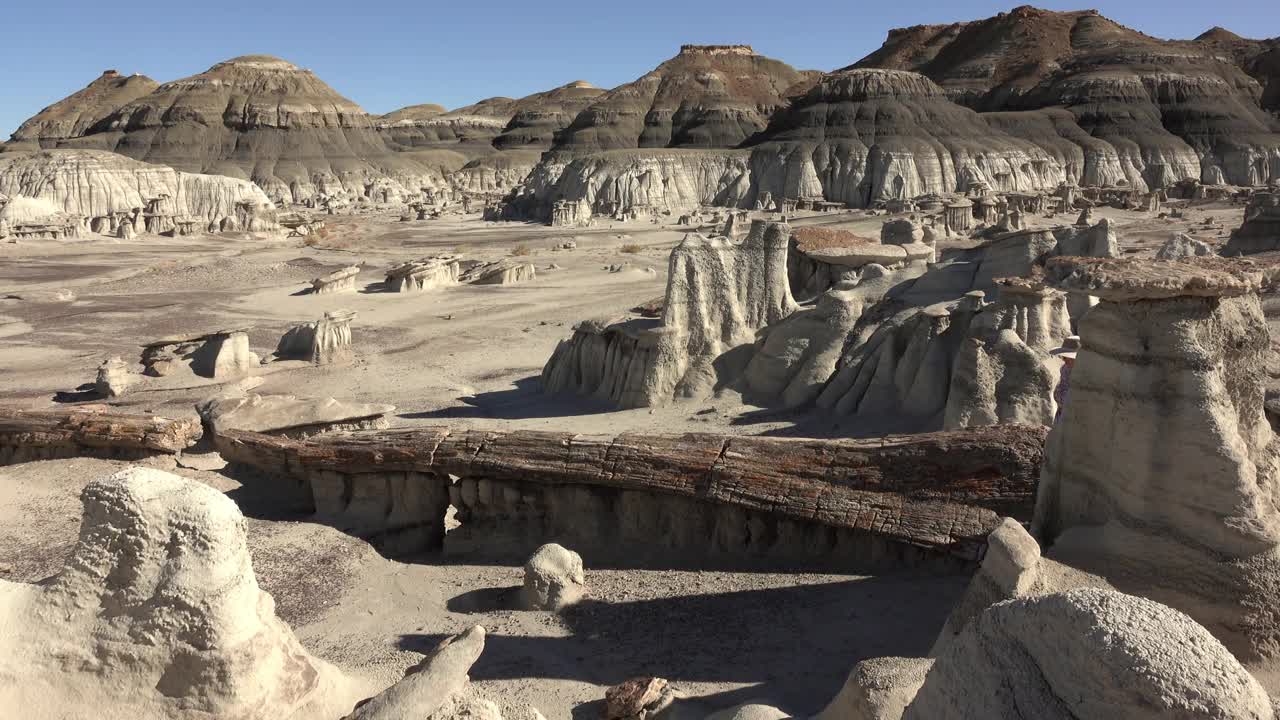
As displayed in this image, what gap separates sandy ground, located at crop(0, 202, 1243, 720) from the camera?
23.7 feet

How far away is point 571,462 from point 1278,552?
6.10 m

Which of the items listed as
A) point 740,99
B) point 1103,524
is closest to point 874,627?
point 1103,524

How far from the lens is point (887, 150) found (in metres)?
74.8

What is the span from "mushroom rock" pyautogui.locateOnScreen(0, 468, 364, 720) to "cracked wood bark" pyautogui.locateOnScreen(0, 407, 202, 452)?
6.75 metres

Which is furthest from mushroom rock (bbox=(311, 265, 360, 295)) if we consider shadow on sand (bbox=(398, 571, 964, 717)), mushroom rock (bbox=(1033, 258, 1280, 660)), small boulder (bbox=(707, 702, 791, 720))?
mushroom rock (bbox=(1033, 258, 1280, 660))

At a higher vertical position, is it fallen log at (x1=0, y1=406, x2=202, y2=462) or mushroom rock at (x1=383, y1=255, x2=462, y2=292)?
mushroom rock at (x1=383, y1=255, x2=462, y2=292)

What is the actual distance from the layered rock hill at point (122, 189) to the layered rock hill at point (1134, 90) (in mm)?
76254

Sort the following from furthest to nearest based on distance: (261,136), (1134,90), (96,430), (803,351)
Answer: (261,136) → (1134,90) → (803,351) → (96,430)

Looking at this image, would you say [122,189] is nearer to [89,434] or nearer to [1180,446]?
[89,434]

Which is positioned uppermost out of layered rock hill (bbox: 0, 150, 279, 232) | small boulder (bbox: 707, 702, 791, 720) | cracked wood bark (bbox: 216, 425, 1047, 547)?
layered rock hill (bbox: 0, 150, 279, 232)

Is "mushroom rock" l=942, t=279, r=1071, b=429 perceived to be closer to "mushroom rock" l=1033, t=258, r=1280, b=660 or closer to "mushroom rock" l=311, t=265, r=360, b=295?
"mushroom rock" l=1033, t=258, r=1280, b=660

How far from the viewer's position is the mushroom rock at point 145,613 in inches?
206

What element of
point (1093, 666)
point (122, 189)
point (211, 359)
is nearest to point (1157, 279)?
point (1093, 666)

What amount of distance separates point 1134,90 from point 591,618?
9824 centimetres
